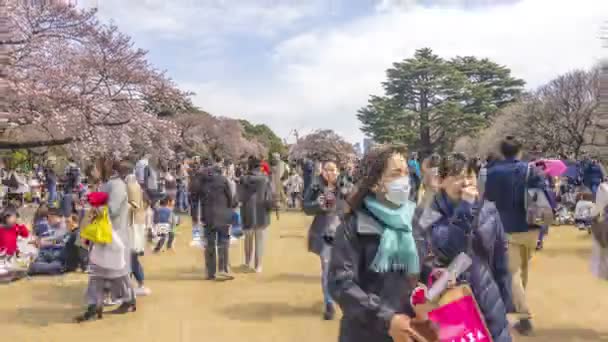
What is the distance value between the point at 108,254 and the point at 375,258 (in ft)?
14.4

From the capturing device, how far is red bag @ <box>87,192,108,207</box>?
20.5 ft

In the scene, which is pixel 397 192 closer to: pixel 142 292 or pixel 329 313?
pixel 329 313

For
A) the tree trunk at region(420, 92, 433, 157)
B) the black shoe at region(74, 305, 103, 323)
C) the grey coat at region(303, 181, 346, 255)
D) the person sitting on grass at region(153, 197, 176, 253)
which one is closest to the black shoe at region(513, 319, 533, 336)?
the grey coat at region(303, 181, 346, 255)

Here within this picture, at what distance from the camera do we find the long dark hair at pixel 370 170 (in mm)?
2676

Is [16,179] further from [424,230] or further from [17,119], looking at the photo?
[424,230]

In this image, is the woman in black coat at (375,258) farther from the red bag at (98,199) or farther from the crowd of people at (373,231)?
the red bag at (98,199)

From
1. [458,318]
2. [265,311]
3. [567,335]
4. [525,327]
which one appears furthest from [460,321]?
[265,311]

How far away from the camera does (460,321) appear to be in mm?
2389

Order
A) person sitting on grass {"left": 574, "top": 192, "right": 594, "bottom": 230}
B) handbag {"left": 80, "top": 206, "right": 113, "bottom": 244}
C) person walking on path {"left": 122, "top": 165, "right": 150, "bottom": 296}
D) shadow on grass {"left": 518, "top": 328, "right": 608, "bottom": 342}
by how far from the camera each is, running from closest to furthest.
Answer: shadow on grass {"left": 518, "top": 328, "right": 608, "bottom": 342}
handbag {"left": 80, "top": 206, "right": 113, "bottom": 244}
person walking on path {"left": 122, "top": 165, "right": 150, "bottom": 296}
person sitting on grass {"left": 574, "top": 192, "right": 594, "bottom": 230}

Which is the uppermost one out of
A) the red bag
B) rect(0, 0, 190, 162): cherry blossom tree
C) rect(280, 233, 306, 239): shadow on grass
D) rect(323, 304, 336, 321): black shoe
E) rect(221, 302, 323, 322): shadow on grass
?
rect(0, 0, 190, 162): cherry blossom tree

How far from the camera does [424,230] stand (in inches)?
116

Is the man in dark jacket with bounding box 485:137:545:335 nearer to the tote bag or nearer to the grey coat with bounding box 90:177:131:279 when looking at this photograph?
the tote bag

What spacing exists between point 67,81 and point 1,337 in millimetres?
10130

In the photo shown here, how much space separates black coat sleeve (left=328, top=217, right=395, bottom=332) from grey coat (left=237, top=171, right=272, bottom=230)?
6.37 meters
